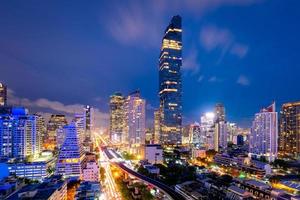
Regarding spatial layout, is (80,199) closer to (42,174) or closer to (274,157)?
(42,174)

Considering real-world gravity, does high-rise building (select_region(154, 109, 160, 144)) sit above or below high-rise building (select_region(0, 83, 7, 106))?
below

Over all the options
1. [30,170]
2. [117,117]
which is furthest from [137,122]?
[30,170]

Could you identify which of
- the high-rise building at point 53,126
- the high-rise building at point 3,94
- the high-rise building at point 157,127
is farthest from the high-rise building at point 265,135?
the high-rise building at point 3,94

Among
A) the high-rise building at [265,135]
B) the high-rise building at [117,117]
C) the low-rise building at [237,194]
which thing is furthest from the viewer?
the high-rise building at [117,117]

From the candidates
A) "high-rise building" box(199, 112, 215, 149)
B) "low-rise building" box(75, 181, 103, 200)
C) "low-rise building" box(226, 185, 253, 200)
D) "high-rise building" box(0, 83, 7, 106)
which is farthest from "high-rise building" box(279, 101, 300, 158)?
"high-rise building" box(0, 83, 7, 106)

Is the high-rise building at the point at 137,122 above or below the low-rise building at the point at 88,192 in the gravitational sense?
above

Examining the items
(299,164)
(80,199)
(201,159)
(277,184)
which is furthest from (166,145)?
(80,199)

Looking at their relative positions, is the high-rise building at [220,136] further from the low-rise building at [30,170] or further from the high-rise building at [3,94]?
the high-rise building at [3,94]

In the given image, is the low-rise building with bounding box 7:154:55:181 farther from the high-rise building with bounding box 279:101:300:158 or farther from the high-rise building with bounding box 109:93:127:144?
the high-rise building with bounding box 109:93:127:144
